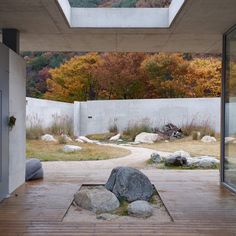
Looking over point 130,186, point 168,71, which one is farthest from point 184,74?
point 130,186

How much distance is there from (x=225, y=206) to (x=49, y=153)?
6.10 metres

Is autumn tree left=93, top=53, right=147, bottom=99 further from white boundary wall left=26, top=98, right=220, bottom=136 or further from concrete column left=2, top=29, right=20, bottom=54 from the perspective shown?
concrete column left=2, top=29, right=20, bottom=54

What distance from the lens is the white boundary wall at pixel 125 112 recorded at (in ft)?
49.7

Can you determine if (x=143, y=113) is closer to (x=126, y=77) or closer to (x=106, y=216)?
(x=126, y=77)

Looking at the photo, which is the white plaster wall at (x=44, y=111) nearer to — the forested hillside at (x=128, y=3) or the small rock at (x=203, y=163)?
the forested hillside at (x=128, y=3)

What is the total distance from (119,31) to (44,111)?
9187mm

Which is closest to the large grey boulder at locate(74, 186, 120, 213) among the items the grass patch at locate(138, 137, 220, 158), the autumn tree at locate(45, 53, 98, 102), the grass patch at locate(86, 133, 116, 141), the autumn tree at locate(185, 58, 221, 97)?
the grass patch at locate(138, 137, 220, 158)

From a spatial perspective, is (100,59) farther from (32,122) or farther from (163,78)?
(32,122)

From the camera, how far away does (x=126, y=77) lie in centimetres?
1942

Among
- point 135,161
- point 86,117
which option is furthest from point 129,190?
point 86,117

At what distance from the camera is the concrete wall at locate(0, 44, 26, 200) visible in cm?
530

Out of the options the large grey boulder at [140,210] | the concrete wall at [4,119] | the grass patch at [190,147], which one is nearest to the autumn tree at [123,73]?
the grass patch at [190,147]

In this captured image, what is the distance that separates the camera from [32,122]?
537 inches

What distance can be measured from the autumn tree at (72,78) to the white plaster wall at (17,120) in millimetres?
13692
